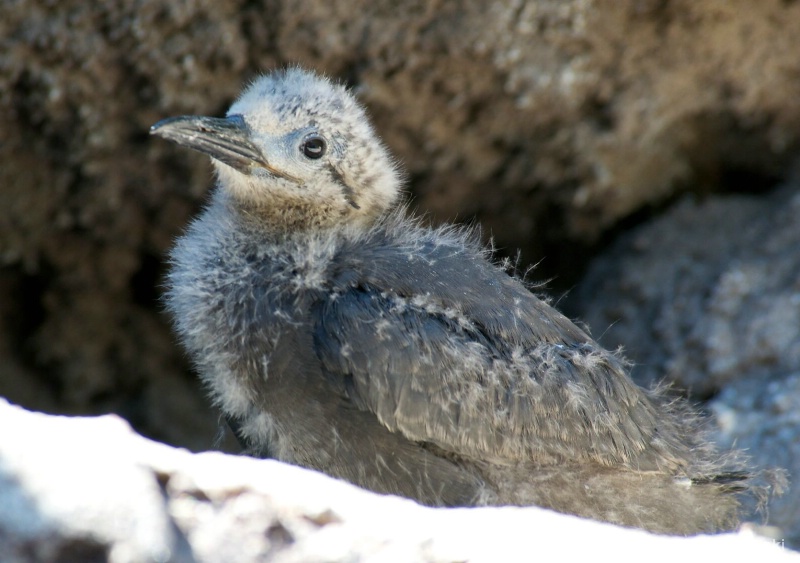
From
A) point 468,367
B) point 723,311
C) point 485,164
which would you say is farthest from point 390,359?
point 723,311

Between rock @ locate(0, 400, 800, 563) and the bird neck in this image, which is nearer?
rock @ locate(0, 400, 800, 563)

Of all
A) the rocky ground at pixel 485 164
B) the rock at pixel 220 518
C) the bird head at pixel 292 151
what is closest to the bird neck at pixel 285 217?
the bird head at pixel 292 151

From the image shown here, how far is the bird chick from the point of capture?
192 centimetres

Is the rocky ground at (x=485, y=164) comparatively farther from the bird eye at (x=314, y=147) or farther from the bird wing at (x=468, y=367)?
the bird wing at (x=468, y=367)

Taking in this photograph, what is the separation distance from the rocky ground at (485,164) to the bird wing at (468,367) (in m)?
0.74

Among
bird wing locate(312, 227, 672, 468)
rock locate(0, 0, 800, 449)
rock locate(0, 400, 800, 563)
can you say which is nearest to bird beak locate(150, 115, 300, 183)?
bird wing locate(312, 227, 672, 468)

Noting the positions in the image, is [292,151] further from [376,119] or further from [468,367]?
[376,119]

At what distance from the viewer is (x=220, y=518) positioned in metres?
1.32

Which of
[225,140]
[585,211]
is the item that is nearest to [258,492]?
[225,140]

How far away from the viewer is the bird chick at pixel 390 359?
192 cm

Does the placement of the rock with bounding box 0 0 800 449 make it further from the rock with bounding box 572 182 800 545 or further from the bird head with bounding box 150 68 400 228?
the bird head with bounding box 150 68 400 228

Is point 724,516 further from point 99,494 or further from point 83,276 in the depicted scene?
point 83,276

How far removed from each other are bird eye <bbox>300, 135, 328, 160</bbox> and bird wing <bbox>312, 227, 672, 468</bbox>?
0.29 m

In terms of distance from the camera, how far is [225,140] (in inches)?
85.7
